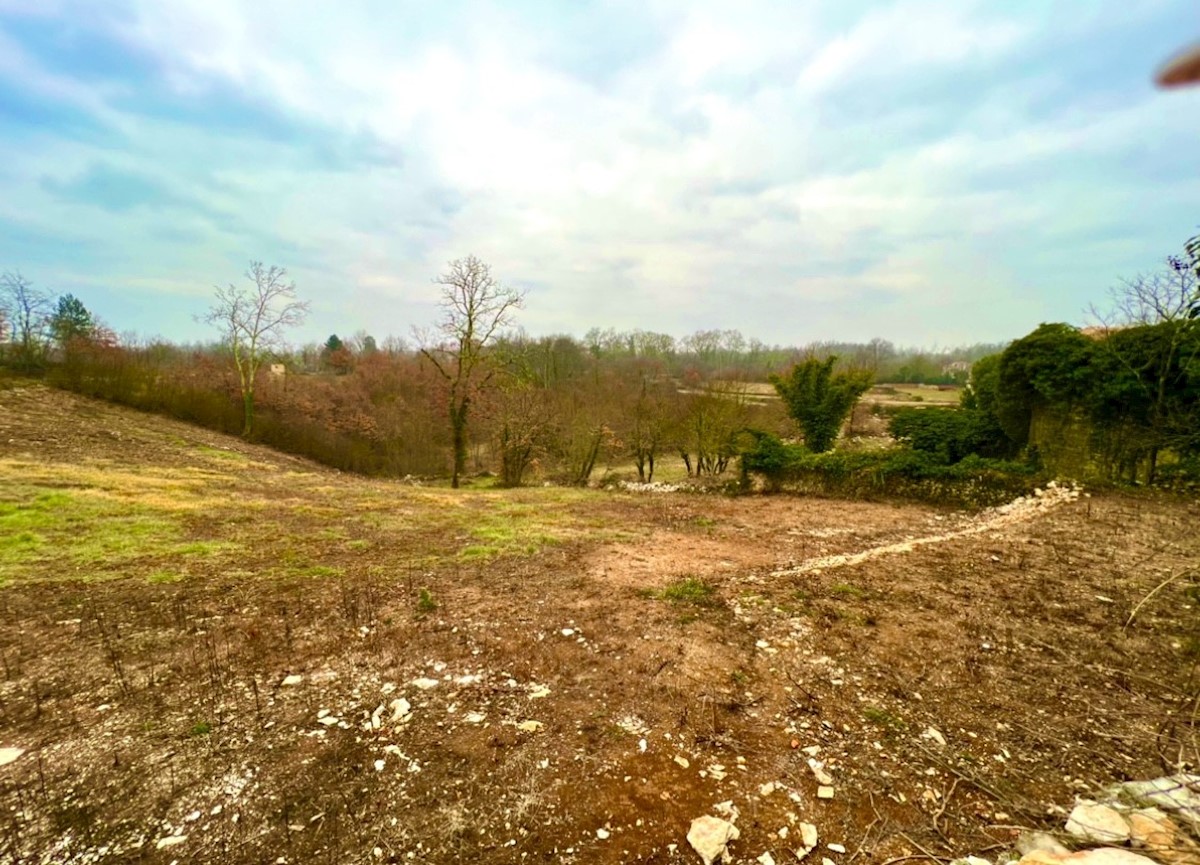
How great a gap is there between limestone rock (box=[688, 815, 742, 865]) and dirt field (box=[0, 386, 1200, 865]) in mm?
65

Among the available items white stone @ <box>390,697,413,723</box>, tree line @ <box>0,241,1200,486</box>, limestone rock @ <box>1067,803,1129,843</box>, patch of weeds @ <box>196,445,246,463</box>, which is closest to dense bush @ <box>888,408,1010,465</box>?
tree line @ <box>0,241,1200,486</box>

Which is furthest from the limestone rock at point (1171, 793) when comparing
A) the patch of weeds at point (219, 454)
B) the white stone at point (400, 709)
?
the patch of weeds at point (219, 454)

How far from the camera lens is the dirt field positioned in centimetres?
196

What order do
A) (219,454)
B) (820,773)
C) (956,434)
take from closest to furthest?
1. (820,773)
2. (956,434)
3. (219,454)

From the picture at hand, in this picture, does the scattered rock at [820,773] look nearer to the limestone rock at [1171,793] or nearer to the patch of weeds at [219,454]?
the limestone rock at [1171,793]

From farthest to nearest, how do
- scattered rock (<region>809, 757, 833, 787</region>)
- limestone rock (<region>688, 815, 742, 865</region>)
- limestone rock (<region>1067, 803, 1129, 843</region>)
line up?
scattered rock (<region>809, 757, 833, 787</region>) → limestone rock (<region>688, 815, 742, 865</region>) → limestone rock (<region>1067, 803, 1129, 843</region>)

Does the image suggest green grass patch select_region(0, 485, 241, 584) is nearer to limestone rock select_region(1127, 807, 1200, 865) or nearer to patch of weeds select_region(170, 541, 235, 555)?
patch of weeds select_region(170, 541, 235, 555)

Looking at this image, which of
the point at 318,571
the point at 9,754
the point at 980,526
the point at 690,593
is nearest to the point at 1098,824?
the point at 690,593

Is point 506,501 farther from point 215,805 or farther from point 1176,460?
point 1176,460

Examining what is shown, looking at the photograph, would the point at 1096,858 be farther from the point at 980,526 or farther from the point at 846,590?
the point at 980,526

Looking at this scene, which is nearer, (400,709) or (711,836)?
(711,836)

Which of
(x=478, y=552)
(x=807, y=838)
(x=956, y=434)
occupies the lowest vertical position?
(x=478, y=552)

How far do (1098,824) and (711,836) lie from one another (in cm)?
157

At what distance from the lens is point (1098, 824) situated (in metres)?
1.68
